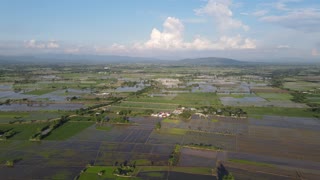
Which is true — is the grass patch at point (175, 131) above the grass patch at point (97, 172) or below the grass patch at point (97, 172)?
above

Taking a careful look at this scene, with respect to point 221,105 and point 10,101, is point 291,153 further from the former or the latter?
point 10,101

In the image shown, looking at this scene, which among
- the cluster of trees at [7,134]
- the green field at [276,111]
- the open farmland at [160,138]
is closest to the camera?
the open farmland at [160,138]

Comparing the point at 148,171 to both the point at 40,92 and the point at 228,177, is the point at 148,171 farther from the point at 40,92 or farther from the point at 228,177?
the point at 40,92

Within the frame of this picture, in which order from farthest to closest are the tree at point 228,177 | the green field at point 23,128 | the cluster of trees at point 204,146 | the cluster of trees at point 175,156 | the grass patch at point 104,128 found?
the grass patch at point 104,128, the green field at point 23,128, the cluster of trees at point 204,146, the cluster of trees at point 175,156, the tree at point 228,177

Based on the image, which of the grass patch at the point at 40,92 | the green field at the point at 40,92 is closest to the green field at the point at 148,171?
the green field at the point at 40,92

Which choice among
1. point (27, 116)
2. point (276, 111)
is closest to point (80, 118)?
point (27, 116)

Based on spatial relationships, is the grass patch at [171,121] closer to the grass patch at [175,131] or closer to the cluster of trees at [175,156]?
the grass patch at [175,131]

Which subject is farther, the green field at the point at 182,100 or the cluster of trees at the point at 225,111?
the green field at the point at 182,100
